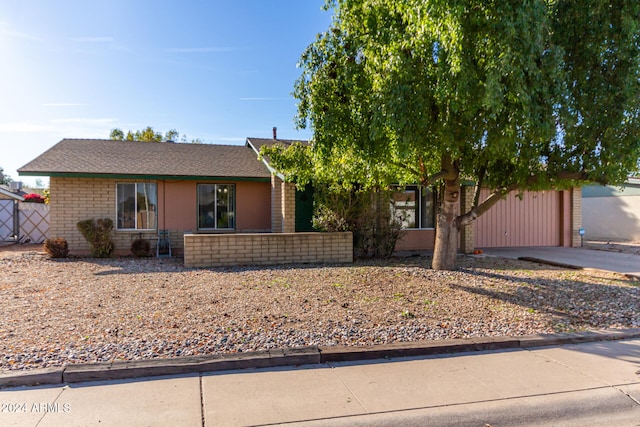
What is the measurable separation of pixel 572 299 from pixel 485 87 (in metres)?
4.40

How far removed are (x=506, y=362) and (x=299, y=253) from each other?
23.4 ft

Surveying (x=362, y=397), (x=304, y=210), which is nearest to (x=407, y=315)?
(x=362, y=397)

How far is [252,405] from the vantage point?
3830mm

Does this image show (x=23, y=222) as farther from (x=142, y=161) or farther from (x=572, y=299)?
(x=572, y=299)

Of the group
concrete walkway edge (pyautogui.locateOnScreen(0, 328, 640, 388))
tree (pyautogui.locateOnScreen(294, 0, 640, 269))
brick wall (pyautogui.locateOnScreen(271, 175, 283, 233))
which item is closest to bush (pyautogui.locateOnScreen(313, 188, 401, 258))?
brick wall (pyautogui.locateOnScreen(271, 175, 283, 233))

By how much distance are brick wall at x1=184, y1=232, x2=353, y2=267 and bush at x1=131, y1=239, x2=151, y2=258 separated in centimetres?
264

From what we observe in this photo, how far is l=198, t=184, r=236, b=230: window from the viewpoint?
14.1m

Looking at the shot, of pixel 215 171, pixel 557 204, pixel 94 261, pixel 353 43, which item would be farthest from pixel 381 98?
pixel 557 204

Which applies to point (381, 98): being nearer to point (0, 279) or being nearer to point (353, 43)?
point (353, 43)

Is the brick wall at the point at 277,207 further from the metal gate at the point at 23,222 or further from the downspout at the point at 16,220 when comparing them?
the downspout at the point at 16,220

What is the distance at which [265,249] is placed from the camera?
11.2 m

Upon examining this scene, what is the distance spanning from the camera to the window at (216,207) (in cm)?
1412

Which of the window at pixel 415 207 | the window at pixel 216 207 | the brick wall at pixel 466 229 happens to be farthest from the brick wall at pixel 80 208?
the brick wall at pixel 466 229

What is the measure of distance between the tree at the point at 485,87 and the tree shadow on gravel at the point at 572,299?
2.09m
